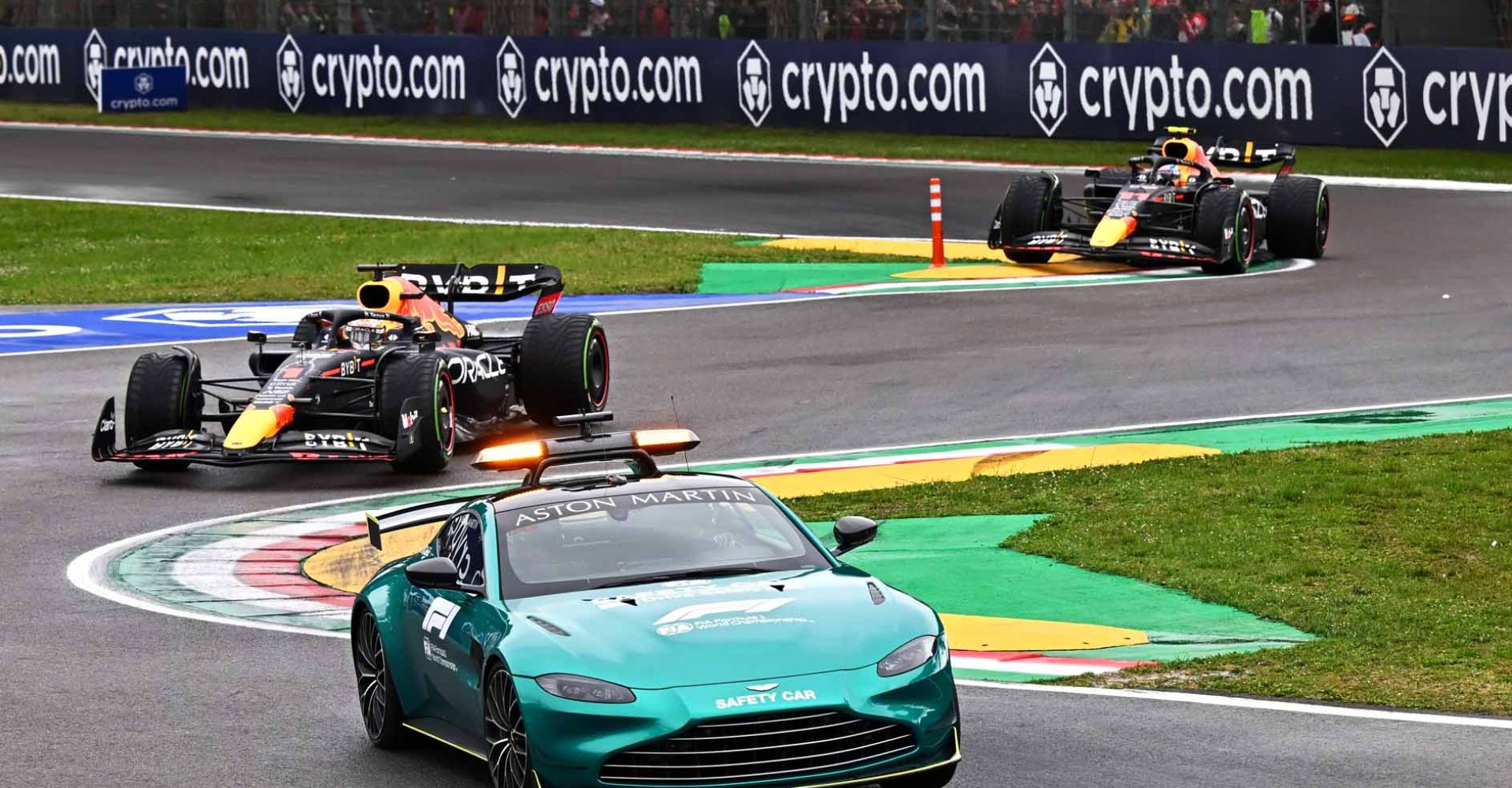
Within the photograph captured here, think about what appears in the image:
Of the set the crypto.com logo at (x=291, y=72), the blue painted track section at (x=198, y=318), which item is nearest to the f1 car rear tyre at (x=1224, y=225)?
the blue painted track section at (x=198, y=318)

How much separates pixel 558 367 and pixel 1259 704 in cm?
983

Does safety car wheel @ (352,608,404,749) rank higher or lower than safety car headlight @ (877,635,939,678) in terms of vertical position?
lower

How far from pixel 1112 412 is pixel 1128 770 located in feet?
33.0

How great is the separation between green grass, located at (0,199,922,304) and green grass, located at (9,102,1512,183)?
949cm

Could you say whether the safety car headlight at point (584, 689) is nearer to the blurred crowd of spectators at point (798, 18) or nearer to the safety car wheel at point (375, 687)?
the safety car wheel at point (375, 687)

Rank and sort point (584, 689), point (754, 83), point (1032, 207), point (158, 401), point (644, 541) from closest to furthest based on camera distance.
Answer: point (584, 689)
point (644, 541)
point (158, 401)
point (1032, 207)
point (754, 83)

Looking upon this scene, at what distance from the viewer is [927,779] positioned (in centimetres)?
840

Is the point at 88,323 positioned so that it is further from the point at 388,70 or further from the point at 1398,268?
the point at 388,70

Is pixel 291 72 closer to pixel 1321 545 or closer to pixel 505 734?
pixel 1321 545

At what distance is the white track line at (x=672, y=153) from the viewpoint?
35.2 metres

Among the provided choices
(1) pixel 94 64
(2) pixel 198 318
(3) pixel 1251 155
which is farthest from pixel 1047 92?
(1) pixel 94 64

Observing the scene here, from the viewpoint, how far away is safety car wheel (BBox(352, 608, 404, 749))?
971 centimetres

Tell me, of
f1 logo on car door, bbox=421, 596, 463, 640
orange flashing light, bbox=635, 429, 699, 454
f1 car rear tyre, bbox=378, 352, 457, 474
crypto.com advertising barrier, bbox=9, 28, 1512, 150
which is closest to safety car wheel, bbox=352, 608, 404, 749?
f1 logo on car door, bbox=421, 596, 463, 640

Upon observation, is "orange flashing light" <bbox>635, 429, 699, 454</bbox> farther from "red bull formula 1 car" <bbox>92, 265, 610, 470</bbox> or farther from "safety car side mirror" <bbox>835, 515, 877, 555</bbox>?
"red bull formula 1 car" <bbox>92, 265, 610, 470</bbox>
